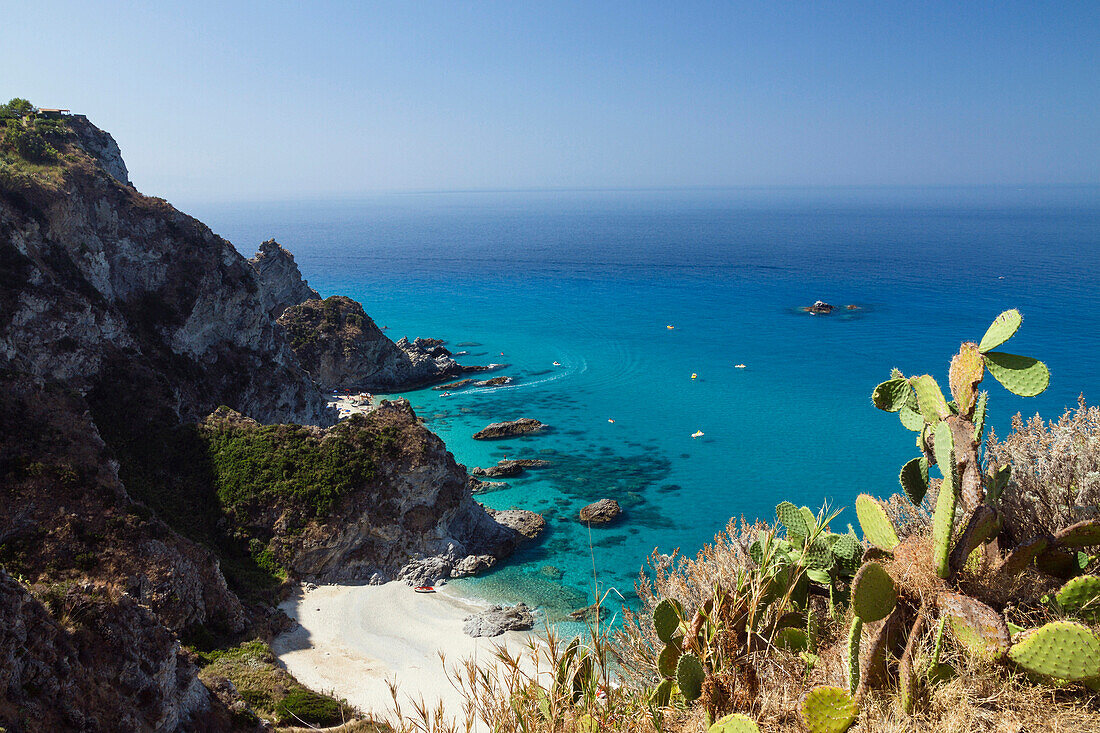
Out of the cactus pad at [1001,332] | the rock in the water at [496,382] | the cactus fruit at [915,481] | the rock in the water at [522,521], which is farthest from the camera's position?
the rock in the water at [496,382]

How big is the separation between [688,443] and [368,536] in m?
23.7

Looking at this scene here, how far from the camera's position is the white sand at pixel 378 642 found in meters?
21.6

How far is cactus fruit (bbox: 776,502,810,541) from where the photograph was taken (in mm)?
7023

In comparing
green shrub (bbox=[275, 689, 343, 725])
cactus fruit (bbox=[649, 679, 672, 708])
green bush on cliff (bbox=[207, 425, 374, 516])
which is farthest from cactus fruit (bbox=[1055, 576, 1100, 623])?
green bush on cliff (bbox=[207, 425, 374, 516])

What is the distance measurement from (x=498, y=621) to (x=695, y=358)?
47416 millimetres

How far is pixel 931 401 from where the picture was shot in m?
6.53

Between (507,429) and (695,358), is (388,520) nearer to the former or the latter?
(507,429)

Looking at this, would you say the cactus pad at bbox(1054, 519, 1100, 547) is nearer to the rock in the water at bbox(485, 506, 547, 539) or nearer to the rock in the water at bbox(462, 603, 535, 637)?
the rock in the water at bbox(462, 603, 535, 637)

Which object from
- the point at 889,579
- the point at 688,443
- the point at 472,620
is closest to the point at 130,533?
the point at 472,620

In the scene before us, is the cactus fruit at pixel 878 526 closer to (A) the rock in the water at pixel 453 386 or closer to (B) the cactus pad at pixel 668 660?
(B) the cactus pad at pixel 668 660

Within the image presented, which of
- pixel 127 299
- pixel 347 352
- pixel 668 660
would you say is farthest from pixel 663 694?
pixel 347 352

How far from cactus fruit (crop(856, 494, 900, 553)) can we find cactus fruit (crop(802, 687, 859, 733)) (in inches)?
66.5

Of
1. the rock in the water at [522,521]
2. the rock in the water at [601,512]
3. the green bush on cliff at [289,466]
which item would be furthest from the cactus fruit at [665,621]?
the rock in the water at [601,512]

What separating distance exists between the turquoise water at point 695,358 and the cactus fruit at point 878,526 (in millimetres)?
21789
